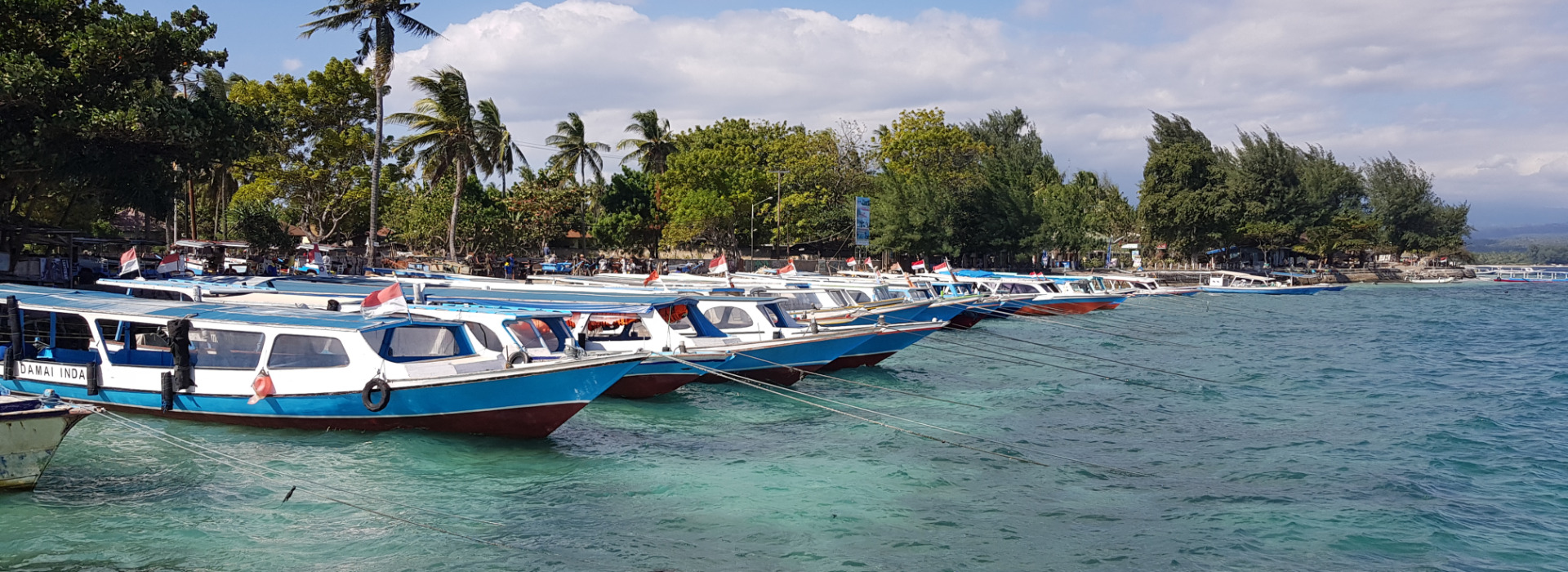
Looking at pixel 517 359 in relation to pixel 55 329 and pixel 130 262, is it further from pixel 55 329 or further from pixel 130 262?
pixel 130 262

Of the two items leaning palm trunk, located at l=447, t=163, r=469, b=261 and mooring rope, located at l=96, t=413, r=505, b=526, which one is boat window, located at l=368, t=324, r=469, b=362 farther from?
leaning palm trunk, located at l=447, t=163, r=469, b=261

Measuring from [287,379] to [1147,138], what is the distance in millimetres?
88803

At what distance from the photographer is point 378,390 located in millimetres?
15477

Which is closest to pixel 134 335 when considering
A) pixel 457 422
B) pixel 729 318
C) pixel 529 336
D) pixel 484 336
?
pixel 484 336

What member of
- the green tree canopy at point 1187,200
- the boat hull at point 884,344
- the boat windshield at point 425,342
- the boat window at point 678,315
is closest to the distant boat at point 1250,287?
the green tree canopy at point 1187,200

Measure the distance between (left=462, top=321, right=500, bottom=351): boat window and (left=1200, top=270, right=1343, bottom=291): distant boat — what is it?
57779 mm

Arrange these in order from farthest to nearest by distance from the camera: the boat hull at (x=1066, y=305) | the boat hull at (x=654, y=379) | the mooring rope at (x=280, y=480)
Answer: the boat hull at (x=1066, y=305)
the boat hull at (x=654, y=379)
the mooring rope at (x=280, y=480)

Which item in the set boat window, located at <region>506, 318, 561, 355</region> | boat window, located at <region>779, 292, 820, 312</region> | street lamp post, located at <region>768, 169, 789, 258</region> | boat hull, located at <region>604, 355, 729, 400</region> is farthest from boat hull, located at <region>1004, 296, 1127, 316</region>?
boat window, located at <region>506, 318, 561, 355</region>

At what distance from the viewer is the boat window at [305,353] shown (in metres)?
15.9

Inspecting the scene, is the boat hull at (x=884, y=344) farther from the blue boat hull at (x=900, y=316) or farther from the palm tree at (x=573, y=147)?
the palm tree at (x=573, y=147)

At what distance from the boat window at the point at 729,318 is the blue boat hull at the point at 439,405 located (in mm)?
8061

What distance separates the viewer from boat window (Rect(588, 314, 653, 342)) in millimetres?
21938

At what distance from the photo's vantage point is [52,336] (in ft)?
58.7

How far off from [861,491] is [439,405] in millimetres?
6449
